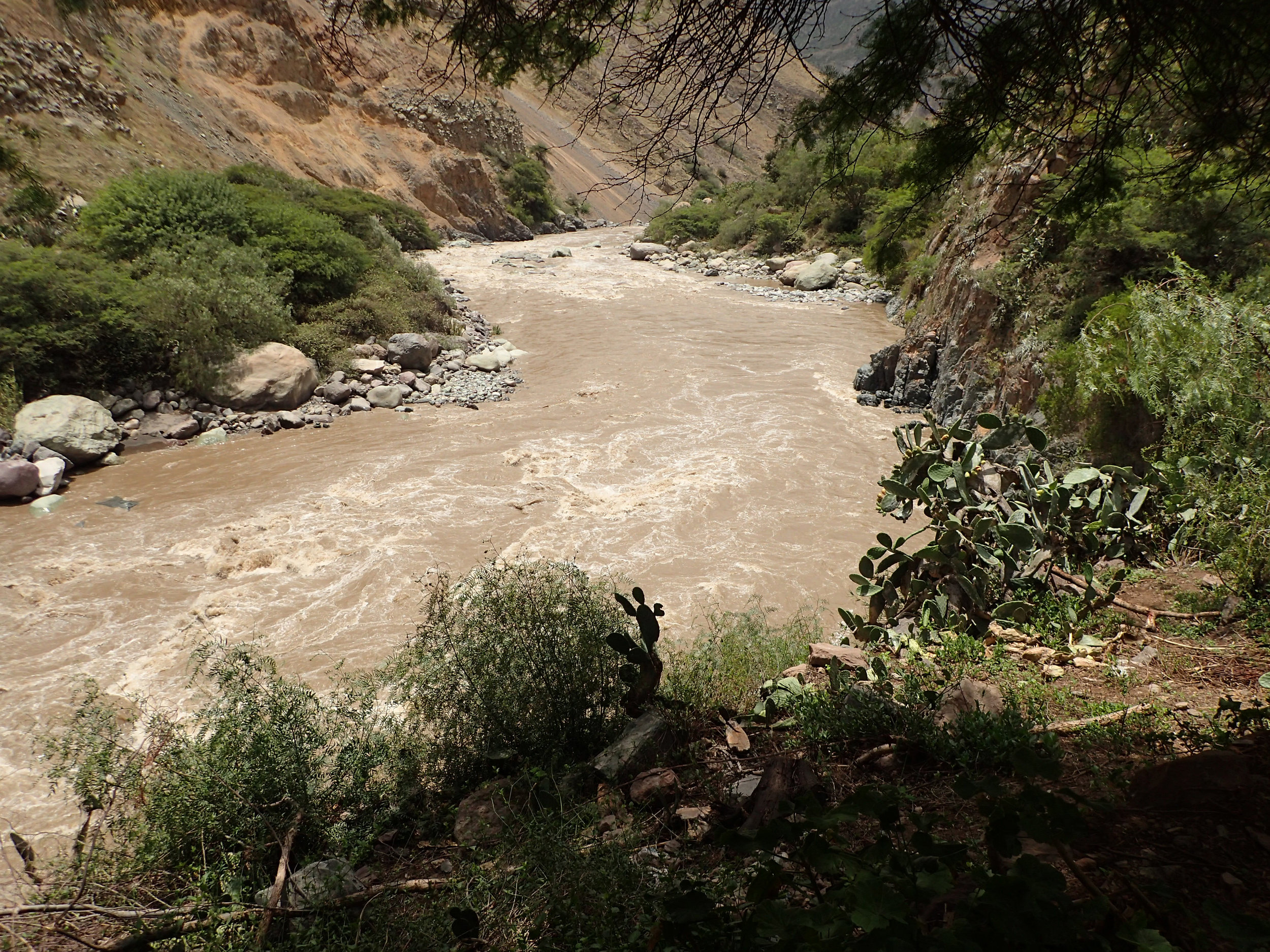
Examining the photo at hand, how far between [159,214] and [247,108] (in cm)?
2032

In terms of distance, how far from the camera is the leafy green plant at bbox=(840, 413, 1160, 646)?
4.71 m

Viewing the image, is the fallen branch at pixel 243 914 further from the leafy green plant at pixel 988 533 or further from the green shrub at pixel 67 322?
the green shrub at pixel 67 322

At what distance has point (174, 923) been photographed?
2.59 meters

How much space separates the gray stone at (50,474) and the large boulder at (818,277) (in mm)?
20163

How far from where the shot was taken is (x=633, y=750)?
334cm

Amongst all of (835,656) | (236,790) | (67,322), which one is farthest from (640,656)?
(67,322)

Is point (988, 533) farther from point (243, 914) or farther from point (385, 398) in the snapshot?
point (385, 398)

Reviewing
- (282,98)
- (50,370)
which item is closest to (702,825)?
(50,370)

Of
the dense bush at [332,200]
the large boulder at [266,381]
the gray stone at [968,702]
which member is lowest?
the large boulder at [266,381]

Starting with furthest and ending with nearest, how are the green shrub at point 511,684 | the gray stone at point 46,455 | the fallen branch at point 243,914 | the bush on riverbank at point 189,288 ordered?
the bush on riverbank at point 189,288
the gray stone at point 46,455
the green shrub at point 511,684
the fallen branch at point 243,914

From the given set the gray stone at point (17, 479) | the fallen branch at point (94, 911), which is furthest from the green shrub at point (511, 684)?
the gray stone at point (17, 479)

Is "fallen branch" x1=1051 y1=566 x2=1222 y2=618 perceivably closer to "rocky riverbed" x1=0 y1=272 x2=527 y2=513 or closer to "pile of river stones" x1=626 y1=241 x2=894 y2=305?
"rocky riverbed" x1=0 y1=272 x2=527 y2=513

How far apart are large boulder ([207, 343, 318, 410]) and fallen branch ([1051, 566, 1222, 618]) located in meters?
11.2

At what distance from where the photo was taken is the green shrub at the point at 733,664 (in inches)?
161
